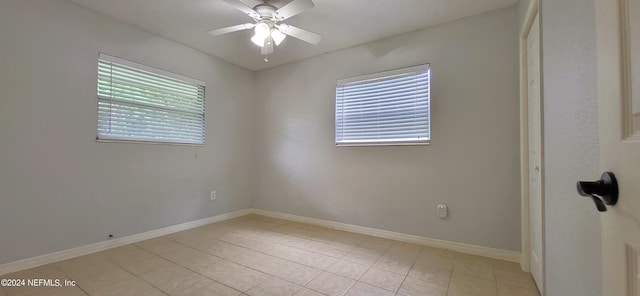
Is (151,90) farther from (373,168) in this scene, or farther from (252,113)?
(373,168)

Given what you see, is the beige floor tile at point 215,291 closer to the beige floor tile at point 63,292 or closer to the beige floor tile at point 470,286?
the beige floor tile at point 63,292

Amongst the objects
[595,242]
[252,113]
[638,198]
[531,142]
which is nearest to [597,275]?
[595,242]

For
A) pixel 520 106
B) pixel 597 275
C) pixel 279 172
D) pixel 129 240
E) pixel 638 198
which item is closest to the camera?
pixel 638 198

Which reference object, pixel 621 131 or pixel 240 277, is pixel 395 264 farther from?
pixel 621 131

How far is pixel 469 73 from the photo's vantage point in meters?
2.49

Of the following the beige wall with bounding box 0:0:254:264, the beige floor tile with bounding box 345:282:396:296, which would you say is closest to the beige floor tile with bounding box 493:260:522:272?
the beige floor tile with bounding box 345:282:396:296

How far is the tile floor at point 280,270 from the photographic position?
69.8 inches

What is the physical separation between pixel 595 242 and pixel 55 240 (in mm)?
3657

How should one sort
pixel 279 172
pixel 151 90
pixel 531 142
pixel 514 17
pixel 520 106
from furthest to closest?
pixel 279 172
pixel 151 90
pixel 514 17
pixel 520 106
pixel 531 142

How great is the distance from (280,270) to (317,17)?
8.10 feet

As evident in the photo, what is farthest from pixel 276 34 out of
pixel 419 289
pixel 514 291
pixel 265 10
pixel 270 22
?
pixel 514 291

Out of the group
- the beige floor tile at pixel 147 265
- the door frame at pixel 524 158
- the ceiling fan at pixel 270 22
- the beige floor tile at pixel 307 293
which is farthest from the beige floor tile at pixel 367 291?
the ceiling fan at pixel 270 22

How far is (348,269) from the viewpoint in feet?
6.94

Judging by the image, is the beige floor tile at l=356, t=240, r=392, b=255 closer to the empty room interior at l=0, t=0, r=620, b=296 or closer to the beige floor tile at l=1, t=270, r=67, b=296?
the empty room interior at l=0, t=0, r=620, b=296
